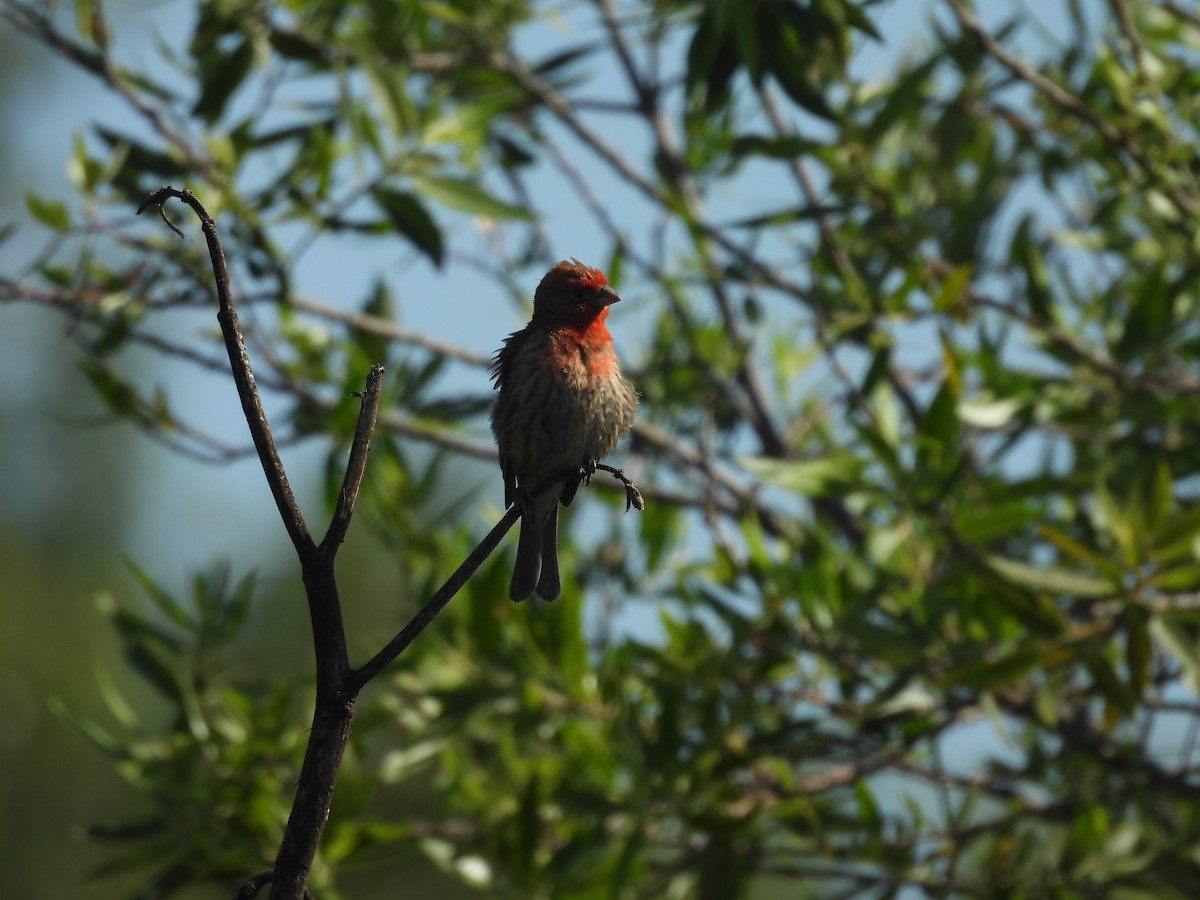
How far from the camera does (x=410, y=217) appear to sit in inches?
198

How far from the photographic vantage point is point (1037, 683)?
5.24 meters

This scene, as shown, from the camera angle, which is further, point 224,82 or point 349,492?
point 224,82

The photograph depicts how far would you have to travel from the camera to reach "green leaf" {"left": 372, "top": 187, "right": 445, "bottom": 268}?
5016 mm

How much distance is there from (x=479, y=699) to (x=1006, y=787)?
2177 mm

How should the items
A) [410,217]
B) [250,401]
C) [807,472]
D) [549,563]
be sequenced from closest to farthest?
[250,401], [549,563], [807,472], [410,217]

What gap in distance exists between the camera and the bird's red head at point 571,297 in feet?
14.9

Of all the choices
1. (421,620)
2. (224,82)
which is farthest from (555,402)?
(421,620)

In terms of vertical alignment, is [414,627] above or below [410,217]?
below

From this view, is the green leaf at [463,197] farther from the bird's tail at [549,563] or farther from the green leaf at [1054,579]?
the green leaf at [1054,579]

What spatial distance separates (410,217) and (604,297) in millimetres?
912

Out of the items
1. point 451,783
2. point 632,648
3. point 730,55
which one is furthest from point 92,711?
point 730,55

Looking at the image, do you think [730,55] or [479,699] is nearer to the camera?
[730,55]

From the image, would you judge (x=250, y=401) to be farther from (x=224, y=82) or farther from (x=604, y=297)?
(x=224, y=82)

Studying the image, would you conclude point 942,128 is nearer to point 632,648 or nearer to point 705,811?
point 632,648
